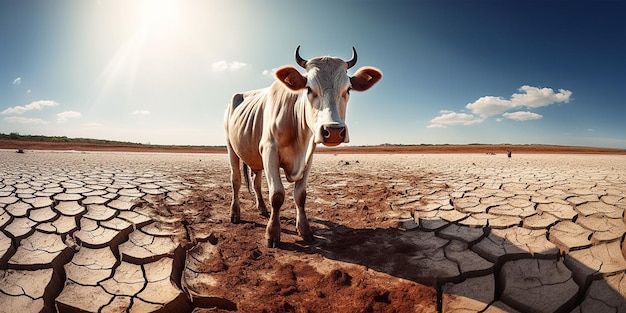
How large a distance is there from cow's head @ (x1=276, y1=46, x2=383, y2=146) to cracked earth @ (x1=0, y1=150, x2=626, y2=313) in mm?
1020

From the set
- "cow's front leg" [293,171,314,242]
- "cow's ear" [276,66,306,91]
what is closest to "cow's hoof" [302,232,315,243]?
"cow's front leg" [293,171,314,242]

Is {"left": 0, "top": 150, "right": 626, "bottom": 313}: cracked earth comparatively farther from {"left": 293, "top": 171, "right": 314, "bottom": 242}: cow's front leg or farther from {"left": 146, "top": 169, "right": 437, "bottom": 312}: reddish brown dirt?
{"left": 293, "top": 171, "right": 314, "bottom": 242}: cow's front leg

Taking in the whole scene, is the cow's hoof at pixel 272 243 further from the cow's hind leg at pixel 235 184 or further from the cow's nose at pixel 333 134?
the cow's nose at pixel 333 134

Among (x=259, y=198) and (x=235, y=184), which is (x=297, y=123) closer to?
(x=235, y=184)

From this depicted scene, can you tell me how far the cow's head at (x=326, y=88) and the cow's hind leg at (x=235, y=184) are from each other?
1595 millimetres

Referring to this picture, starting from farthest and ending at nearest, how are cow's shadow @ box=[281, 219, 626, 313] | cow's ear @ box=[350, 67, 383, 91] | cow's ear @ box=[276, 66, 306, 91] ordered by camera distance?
cow's ear @ box=[350, 67, 383, 91]
cow's ear @ box=[276, 66, 306, 91]
cow's shadow @ box=[281, 219, 626, 313]

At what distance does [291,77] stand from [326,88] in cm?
37

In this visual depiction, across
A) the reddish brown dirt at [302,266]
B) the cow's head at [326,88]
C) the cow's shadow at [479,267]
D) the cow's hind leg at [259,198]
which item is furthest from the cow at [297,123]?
the cow's shadow at [479,267]

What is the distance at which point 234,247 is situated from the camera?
2.53 m

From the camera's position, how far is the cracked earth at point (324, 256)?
167 centimetres

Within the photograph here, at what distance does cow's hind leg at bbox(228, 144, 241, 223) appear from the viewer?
3.27 m

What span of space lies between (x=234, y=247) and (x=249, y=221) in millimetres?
817

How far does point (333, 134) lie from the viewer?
1.87 meters

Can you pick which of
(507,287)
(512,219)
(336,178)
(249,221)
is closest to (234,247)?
(249,221)
